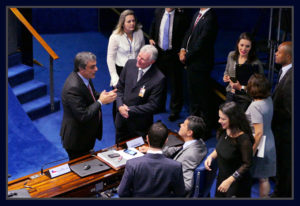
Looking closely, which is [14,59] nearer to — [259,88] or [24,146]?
[24,146]

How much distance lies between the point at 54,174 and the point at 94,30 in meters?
5.90

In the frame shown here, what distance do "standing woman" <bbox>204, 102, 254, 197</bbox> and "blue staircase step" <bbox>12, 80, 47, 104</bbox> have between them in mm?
3360

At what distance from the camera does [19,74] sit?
6.20m

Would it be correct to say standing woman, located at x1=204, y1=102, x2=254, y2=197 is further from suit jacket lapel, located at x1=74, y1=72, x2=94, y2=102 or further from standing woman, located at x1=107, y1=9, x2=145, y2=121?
standing woman, located at x1=107, y1=9, x2=145, y2=121

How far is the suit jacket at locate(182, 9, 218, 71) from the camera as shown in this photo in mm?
5039

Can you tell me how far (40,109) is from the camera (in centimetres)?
605

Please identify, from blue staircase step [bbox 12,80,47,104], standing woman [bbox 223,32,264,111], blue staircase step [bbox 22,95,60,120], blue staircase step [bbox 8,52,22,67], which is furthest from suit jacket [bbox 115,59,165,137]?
blue staircase step [bbox 8,52,22,67]

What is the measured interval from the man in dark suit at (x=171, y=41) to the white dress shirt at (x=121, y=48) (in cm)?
54

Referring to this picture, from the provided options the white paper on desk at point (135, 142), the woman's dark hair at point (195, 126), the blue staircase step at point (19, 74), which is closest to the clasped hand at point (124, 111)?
the white paper on desk at point (135, 142)

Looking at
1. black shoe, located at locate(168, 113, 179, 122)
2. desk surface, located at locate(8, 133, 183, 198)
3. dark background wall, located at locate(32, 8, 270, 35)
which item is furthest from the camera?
dark background wall, located at locate(32, 8, 270, 35)

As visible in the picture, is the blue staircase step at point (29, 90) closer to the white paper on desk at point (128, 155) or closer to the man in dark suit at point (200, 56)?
the man in dark suit at point (200, 56)

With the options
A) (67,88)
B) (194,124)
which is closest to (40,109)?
(67,88)

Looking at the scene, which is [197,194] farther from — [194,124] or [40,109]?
[40,109]

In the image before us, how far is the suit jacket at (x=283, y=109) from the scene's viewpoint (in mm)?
3879
